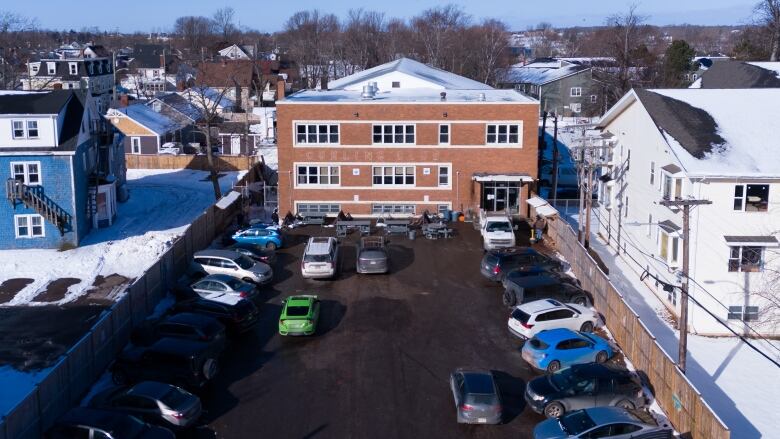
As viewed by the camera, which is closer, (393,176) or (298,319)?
(298,319)

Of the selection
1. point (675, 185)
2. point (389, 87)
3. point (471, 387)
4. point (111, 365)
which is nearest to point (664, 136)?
point (675, 185)

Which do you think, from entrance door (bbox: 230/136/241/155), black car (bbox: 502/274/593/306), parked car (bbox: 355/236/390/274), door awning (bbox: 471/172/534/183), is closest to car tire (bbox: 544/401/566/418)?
black car (bbox: 502/274/593/306)

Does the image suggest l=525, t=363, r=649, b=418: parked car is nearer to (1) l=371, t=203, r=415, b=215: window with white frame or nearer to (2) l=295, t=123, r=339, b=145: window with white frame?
(1) l=371, t=203, r=415, b=215: window with white frame

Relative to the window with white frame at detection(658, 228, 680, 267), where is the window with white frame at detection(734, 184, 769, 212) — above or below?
above

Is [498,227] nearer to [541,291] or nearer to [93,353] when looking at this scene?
[541,291]

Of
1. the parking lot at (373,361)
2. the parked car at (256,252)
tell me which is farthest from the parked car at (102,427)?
the parked car at (256,252)

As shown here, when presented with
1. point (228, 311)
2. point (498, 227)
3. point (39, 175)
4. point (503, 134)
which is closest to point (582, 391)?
point (228, 311)
